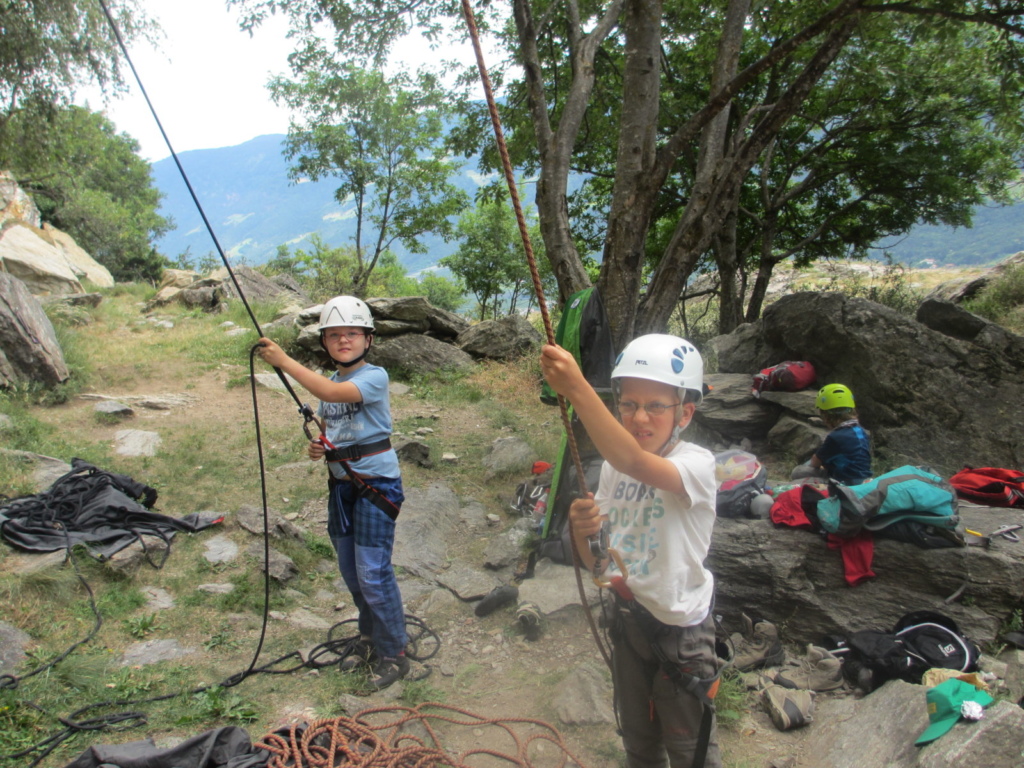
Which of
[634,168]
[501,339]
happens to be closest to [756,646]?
[634,168]

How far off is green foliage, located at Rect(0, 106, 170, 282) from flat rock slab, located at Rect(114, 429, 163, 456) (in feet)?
20.4

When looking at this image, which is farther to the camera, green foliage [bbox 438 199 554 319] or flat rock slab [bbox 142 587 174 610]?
green foliage [bbox 438 199 554 319]

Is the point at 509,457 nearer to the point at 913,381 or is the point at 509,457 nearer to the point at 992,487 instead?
the point at 913,381

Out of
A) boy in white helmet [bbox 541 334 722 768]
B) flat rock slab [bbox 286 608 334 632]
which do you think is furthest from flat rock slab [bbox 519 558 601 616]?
boy in white helmet [bbox 541 334 722 768]

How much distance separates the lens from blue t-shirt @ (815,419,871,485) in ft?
15.9

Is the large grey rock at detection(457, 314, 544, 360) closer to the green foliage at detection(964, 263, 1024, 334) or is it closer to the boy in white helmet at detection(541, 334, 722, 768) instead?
the green foliage at detection(964, 263, 1024, 334)

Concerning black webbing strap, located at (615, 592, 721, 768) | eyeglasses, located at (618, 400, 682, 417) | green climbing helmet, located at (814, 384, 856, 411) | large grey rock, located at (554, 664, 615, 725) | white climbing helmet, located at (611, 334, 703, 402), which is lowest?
large grey rock, located at (554, 664, 615, 725)

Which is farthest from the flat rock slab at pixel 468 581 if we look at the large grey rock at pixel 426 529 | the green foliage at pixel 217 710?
the green foliage at pixel 217 710

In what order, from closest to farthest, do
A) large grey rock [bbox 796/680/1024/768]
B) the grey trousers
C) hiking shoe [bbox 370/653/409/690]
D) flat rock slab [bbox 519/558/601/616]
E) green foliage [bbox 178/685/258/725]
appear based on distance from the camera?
1. the grey trousers
2. large grey rock [bbox 796/680/1024/768]
3. green foliage [bbox 178/685/258/725]
4. hiking shoe [bbox 370/653/409/690]
5. flat rock slab [bbox 519/558/601/616]

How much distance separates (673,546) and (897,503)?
8.34ft

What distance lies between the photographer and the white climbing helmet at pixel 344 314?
3.18 metres

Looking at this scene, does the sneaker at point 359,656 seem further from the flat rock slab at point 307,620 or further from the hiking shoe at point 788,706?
the hiking shoe at point 788,706

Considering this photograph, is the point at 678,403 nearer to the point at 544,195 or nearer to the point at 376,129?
the point at 544,195

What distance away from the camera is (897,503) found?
3.72 m
